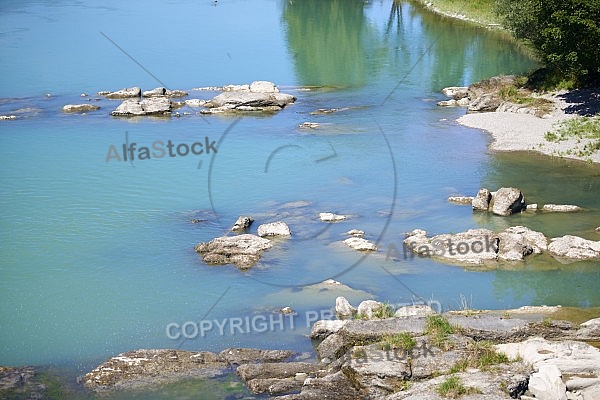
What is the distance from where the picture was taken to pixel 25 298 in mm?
25094

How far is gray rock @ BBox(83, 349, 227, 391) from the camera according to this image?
63.3 feet

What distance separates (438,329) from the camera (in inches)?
767

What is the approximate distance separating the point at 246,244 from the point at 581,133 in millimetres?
18953

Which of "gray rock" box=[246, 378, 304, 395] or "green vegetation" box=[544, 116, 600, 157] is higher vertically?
"green vegetation" box=[544, 116, 600, 157]

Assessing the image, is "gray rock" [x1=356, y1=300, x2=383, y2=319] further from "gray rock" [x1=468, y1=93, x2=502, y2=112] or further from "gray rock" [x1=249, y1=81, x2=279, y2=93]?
"gray rock" [x1=249, y1=81, x2=279, y2=93]

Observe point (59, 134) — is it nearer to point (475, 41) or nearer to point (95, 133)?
point (95, 133)

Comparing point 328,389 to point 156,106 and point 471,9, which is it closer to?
point 156,106

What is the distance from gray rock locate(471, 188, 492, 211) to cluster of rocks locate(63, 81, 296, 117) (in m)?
19.1

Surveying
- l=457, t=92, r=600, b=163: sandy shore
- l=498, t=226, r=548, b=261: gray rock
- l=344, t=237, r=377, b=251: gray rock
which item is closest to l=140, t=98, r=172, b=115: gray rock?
l=457, t=92, r=600, b=163: sandy shore

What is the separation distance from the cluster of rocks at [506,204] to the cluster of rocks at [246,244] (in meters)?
5.11

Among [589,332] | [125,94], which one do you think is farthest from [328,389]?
[125,94]

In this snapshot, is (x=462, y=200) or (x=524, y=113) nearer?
(x=462, y=200)

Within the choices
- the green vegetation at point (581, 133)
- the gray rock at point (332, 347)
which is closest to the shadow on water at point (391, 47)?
the green vegetation at point (581, 133)

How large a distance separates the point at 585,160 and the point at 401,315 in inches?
729
